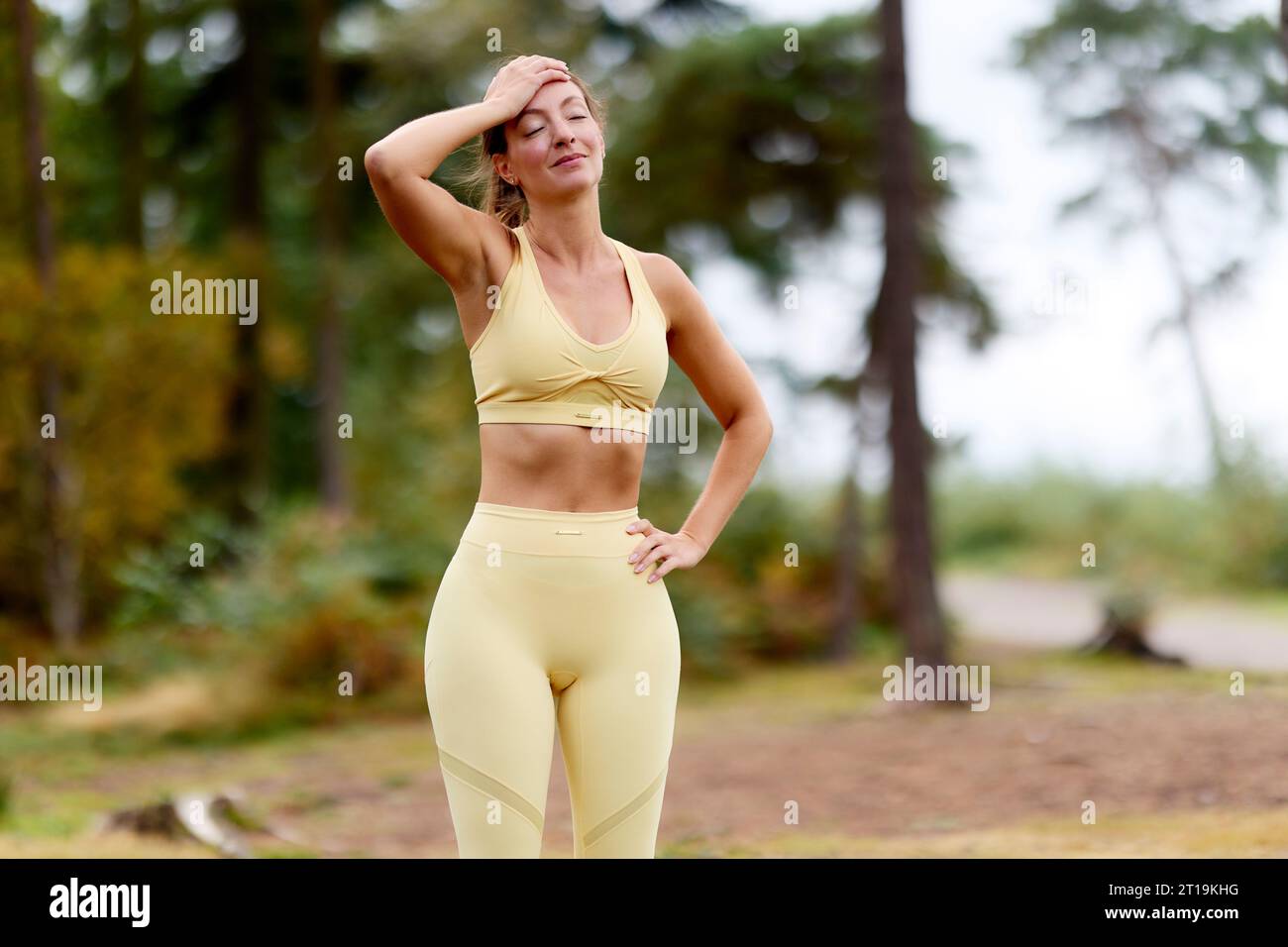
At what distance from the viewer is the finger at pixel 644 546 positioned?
2.83m

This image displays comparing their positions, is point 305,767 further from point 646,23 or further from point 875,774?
point 646,23

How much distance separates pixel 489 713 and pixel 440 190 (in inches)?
39.3

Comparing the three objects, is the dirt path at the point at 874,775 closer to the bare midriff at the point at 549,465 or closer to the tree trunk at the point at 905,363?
the tree trunk at the point at 905,363

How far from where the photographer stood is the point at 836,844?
7504 mm

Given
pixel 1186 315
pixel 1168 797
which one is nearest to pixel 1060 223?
pixel 1186 315

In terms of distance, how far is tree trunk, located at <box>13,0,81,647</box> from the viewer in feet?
46.8

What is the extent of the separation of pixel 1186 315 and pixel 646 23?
26.5 feet

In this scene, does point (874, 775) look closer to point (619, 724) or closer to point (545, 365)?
point (619, 724)

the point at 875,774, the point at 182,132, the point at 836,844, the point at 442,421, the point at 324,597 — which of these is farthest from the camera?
the point at 182,132

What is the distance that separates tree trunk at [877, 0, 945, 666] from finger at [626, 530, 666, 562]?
32.5 feet

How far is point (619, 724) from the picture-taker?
2.78 m

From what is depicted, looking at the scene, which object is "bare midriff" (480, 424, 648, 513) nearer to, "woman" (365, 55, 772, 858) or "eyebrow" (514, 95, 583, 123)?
"woman" (365, 55, 772, 858)

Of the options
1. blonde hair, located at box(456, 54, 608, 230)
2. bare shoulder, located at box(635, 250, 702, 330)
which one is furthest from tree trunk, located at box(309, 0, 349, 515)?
bare shoulder, located at box(635, 250, 702, 330)

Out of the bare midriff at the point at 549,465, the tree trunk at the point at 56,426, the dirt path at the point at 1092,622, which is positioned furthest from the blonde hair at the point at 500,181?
the tree trunk at the point at 56,426
